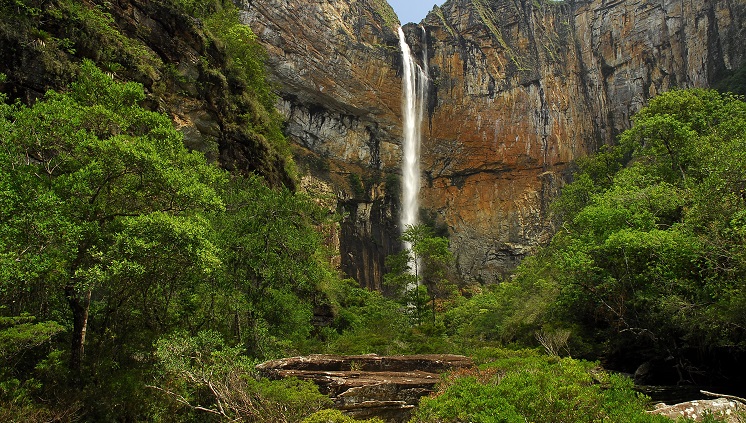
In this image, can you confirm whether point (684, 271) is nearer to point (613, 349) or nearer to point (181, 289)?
point (613, 349)

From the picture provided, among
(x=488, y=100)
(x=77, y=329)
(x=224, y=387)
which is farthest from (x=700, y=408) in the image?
(x=488, y=100)

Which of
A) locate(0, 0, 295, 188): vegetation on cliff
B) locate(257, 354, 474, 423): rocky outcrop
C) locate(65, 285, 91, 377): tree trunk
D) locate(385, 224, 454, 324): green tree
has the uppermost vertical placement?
locate(0, 0, 295, 188): vegetation on cliff

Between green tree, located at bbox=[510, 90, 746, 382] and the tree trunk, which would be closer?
the tree trunk

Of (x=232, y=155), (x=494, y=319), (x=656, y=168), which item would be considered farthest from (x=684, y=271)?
(x=232, y=155)

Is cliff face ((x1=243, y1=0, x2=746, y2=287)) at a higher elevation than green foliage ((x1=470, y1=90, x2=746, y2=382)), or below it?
higher

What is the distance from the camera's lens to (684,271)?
37.8 feet

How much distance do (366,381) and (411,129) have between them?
32477 millimetres

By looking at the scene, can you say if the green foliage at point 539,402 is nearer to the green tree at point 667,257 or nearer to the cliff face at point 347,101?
the green tree at point 667,257

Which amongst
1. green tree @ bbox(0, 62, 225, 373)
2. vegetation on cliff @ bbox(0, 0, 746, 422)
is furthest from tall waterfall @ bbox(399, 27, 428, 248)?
green tree @ bbox(0, 62, 225, 373)

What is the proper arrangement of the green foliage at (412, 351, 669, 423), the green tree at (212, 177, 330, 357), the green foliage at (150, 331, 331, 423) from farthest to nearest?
the green tree at (212, 177, 330, 357) → the green foliage at (150, 331, 331, 423) → the green foliage at (412, 351, 669, 423)

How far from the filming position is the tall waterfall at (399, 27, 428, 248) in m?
39.4

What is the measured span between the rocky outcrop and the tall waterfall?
28558 millimetres

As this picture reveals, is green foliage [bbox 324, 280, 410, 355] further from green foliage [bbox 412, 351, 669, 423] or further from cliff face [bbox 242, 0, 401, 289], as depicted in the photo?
cliff face [bbox 242, 0, 401, 289]

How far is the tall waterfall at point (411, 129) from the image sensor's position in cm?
3941
